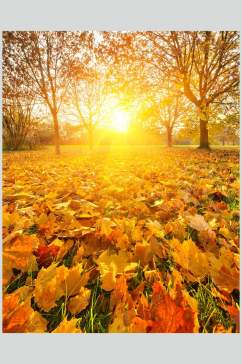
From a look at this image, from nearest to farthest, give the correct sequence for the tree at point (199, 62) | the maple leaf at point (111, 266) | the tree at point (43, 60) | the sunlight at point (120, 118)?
1. the maple leaf at point (111, 266)
2. the tree at point (43, 60)
3. the tree at point (199, 62)
4. the sunlight at point (120, 118)

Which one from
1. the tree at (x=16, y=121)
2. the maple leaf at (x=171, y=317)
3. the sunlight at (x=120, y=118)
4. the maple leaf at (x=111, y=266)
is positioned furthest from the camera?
the sunlight at (x=120, y=118)

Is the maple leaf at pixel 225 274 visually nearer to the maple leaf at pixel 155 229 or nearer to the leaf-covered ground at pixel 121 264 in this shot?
the leaf-covered ground at pixel 121 264

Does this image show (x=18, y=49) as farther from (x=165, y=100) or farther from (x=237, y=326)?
(x=237, y=326)

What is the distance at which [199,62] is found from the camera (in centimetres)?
277

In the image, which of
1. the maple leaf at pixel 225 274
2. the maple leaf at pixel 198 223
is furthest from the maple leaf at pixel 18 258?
the maple leaf at pixel 198 223

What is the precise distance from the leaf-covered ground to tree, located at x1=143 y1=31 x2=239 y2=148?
1.14m

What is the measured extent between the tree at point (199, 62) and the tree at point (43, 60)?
758mm

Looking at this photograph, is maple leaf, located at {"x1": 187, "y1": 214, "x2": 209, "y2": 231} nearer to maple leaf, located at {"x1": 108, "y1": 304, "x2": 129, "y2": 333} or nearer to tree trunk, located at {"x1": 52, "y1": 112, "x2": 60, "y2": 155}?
maple leaf, located at {"x1": 108, "y1": 304, "x2": 129, "y2": 333}

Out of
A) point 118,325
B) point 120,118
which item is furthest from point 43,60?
point 118,325

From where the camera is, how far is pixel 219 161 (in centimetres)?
342

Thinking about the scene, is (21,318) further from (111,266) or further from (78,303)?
(111,266)

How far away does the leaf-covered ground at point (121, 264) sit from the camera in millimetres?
776

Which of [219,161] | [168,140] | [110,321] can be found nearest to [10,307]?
[110,321]

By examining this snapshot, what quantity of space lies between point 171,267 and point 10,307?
0.59 meters
